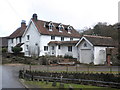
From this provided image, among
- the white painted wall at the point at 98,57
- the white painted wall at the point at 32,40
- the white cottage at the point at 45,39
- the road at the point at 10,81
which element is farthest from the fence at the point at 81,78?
the white painted wall at the point at 32,40

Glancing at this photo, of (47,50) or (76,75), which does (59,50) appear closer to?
(47,50)

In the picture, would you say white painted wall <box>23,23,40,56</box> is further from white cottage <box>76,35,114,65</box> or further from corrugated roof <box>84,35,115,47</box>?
corrugated roof <box>84,35,115,47</box>

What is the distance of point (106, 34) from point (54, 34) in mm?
18139

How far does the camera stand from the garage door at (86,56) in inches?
1401

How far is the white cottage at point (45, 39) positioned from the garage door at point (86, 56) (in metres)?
3.74

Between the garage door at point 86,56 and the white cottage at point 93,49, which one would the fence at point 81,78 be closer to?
the white cottage at point 93,49

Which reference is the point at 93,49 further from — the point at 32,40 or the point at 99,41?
the point at 32,40

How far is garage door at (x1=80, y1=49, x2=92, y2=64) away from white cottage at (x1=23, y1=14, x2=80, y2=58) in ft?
12.3

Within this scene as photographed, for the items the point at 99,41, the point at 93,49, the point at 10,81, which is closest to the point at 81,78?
the point at 10,81

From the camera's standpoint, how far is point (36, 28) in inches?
1759

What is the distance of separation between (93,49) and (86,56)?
7.87 ft

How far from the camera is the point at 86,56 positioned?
119ft

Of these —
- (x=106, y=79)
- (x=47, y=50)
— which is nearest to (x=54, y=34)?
(x=47, y=50)

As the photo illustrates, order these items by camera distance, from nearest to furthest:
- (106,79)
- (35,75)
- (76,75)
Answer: (106,79) → (76,75) → (35,75)
